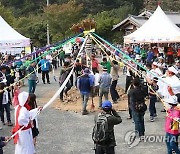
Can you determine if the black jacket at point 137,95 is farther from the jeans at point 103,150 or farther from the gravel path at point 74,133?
the jeans at point 103,150

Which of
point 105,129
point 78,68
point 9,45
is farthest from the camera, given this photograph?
point 78,68

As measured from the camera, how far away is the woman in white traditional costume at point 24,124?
278 inches

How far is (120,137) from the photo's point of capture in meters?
9.51

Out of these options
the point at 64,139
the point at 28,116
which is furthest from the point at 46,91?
the point at 28,116

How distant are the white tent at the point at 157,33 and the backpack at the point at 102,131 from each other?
428 inches

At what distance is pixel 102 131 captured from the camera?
6.54 m

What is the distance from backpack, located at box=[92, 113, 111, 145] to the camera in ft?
21.5

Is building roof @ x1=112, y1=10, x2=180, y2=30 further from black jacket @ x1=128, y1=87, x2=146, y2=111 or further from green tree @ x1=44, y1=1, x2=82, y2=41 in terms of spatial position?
black jacket @ x1=128, y1=87, x2=146, y2=111

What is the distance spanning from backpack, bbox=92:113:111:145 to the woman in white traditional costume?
1.38 metres

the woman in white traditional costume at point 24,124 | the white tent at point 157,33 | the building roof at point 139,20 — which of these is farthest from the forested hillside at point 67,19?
the woman in white traditional costume at point 24,124

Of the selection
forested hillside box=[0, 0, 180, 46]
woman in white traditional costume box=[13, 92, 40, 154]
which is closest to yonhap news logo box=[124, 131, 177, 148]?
woman in white traditional costume box=[13, 92, 40, 154]

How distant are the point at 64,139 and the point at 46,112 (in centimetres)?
315

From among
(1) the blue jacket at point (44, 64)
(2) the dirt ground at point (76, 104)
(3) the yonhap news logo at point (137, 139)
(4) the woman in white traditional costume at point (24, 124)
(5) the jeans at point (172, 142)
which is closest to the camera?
(4) the woman in white traditional costume at point (24, 124)

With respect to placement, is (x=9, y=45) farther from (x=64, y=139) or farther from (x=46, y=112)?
(x=64, y=139)
